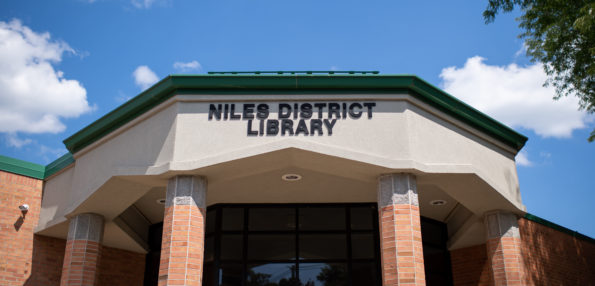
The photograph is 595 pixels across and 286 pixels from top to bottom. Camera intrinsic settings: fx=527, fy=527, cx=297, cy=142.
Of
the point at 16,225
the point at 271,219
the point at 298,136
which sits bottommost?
the point at 16,225

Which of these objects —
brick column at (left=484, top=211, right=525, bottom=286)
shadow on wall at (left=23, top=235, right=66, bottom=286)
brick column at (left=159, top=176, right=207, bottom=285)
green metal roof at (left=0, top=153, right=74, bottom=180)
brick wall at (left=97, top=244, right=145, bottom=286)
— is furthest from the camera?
brick wall at (left=97, top=244, right=145, bottom=286)

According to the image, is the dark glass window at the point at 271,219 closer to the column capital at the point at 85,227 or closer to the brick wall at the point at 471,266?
the column capital at the point at 85,227

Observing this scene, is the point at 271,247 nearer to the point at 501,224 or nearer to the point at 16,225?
the point at 501,224

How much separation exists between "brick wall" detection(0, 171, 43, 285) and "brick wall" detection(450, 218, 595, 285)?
1097 centimetres

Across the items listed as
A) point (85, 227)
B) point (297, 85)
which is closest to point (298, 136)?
point (297, 85)

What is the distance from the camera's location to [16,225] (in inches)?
507

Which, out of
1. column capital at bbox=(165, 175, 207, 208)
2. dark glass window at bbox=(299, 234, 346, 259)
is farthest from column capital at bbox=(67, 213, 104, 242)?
dark glass window at bbox=(299, 234, 346, 259)

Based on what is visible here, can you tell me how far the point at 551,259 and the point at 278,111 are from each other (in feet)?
29.1

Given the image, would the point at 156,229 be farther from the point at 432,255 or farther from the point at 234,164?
the point at 432,255

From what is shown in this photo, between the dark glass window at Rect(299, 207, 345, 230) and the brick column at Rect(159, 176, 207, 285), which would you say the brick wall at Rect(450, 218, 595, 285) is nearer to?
the dark glass window at Rect(299, 207, 345, 230)

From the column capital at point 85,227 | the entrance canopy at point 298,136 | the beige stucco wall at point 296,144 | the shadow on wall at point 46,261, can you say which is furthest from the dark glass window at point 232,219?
the shadow on wall at point 46,261

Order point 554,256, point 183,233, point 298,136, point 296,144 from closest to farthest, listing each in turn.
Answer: point 183,233
point 296,144
point 298,136
point 554,256

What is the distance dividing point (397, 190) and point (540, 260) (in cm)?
618

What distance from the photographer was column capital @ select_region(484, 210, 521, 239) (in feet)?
37.1
